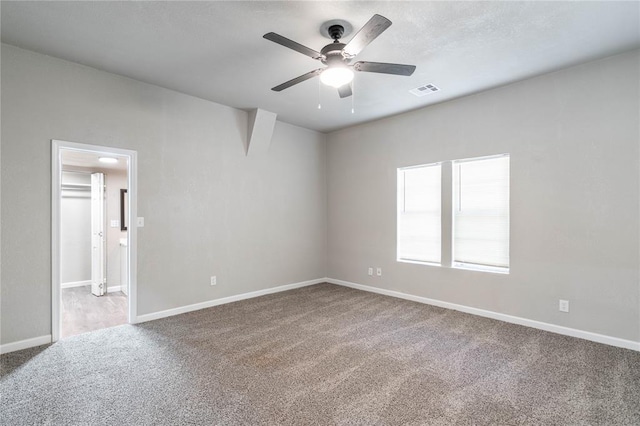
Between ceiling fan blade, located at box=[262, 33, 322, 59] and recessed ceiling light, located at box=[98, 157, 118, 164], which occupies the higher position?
ceiling fan blade, located at box=[262, 33, 322, 59]

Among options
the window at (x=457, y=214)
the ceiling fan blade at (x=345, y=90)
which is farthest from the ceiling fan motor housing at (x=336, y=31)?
the window at (x=457, y=214)

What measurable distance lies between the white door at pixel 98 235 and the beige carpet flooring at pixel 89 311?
202 millimetres

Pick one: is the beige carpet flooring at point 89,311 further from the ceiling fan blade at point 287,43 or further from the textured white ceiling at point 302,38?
the ceiling fan blade at point 287,43

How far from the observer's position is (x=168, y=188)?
4.18 m

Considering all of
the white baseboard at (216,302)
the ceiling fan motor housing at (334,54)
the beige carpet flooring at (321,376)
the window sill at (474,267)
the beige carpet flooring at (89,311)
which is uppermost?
the ceiling fan motor housing at (334,54)

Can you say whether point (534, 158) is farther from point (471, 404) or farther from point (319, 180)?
point (319, 180)

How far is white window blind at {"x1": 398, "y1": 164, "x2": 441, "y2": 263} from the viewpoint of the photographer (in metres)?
4.75

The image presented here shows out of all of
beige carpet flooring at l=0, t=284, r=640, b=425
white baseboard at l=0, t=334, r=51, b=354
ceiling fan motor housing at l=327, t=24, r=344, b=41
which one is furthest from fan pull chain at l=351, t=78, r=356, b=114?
white baseboard at l=0, t=334, r=51, b=354

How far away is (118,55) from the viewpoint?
10.5 feet

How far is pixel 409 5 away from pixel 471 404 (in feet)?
9.80

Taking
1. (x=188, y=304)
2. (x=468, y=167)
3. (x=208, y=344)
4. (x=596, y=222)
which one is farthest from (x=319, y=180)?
(x=596, y=222)

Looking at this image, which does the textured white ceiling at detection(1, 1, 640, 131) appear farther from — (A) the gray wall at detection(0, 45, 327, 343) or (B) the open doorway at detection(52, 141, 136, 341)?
(B) the open doorway at detection(52, 141, 136, 341)

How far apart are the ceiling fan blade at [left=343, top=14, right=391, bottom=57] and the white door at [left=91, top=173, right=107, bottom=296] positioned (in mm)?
5057

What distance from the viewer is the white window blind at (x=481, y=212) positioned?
404cm
